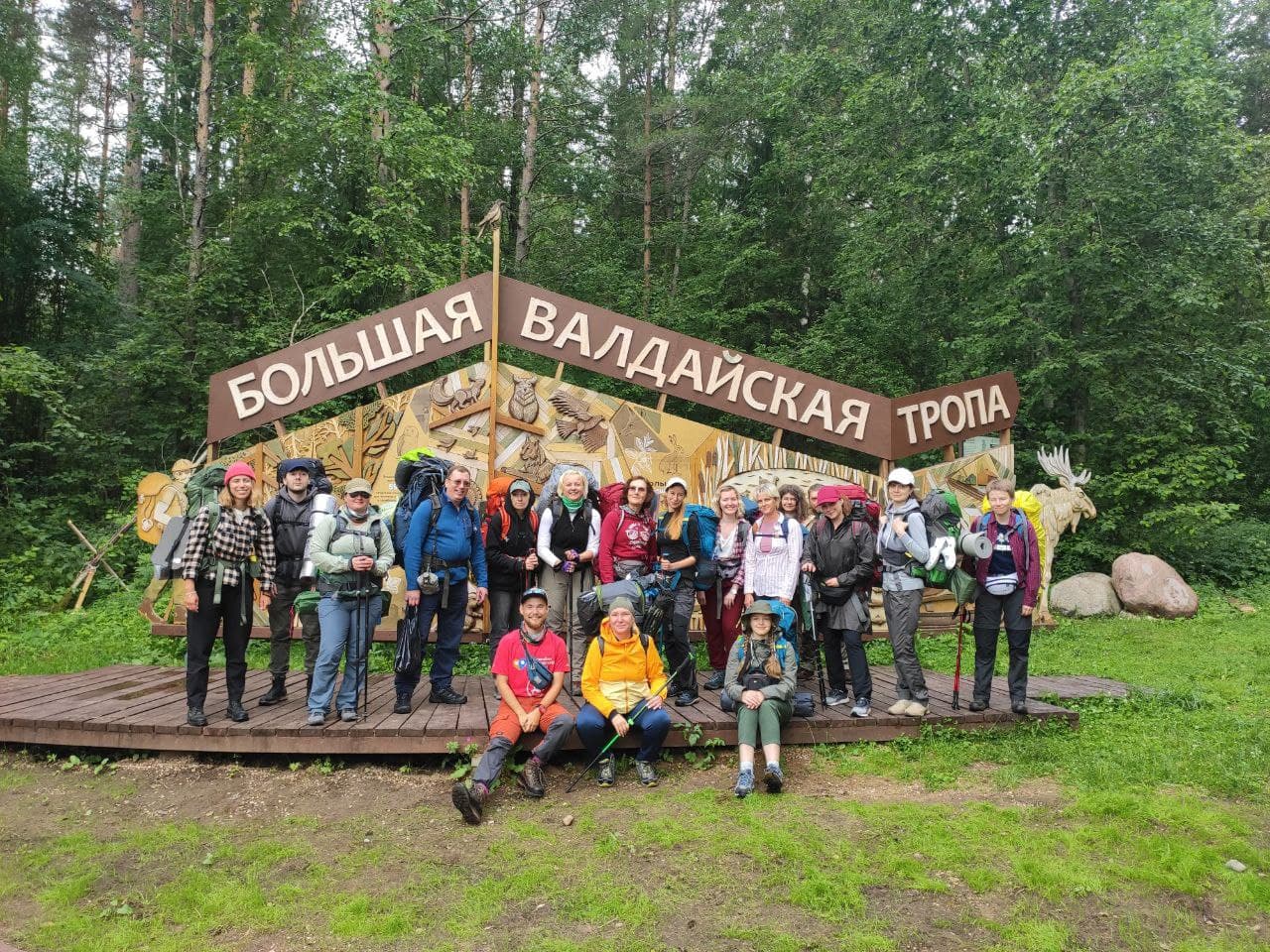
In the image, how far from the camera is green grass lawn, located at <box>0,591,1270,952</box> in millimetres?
3422

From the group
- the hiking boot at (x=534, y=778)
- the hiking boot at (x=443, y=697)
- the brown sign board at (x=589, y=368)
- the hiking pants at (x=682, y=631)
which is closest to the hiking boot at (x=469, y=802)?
the hiking boot at (x=534, y=778)

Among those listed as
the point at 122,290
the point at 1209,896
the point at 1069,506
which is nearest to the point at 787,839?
the point at 1209,896

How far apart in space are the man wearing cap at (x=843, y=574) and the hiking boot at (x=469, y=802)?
115 inches

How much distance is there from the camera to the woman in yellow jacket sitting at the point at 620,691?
5.12 metres

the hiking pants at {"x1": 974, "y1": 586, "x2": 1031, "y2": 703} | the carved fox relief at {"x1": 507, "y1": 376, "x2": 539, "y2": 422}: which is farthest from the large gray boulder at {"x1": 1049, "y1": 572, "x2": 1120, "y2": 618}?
the carved fox relief at {"x1": 507, "y1": 376, "x2": 539, "y2": 422}

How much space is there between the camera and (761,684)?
531 cm

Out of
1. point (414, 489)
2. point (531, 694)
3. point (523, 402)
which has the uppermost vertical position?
point (523, 402)

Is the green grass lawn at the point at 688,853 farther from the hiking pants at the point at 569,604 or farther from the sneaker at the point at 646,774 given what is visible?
the hiking pants at the point at 569,604

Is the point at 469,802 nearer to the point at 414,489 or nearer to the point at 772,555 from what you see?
the point at 414,489

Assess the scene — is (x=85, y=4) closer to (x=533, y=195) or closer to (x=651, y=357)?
(x=533, y=195)

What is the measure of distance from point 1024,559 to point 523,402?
5.32 meters

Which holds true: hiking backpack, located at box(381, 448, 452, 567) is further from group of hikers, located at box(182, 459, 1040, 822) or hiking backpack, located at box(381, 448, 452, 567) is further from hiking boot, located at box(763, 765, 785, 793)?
hiking boot, located at box(763, 765, 785, 793)

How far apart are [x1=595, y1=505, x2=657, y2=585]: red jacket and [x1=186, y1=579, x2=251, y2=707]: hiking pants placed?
262 centimetres

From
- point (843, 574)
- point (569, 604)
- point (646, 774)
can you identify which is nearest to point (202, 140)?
point (569, 604)
